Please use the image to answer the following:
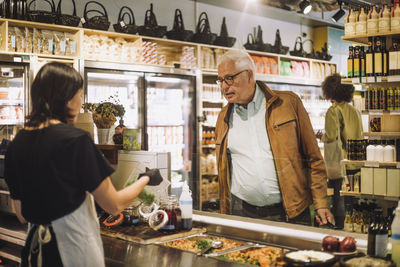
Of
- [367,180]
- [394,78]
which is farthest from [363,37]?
[367,180]

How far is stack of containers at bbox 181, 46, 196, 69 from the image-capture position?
23.6ft

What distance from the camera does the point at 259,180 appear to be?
316cm

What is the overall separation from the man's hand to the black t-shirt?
4.44 ft

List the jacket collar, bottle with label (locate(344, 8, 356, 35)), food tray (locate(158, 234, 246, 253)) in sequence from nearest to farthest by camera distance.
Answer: food tray (locate(158, 234, 246, 253)) < the jacket collar < bottle with label (locate(344, 8, 356, 35))

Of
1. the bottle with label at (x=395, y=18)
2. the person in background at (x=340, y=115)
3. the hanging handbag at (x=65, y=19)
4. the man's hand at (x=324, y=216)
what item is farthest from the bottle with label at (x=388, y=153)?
the hanging handbag at (x=65, y=19)

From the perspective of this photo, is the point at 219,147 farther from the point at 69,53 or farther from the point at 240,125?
the point at 69,53

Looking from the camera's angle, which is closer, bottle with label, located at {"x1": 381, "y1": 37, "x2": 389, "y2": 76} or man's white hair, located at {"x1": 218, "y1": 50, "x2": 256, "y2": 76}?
man's white hair, located at {"x1": 218, "y1": 50, "x2": 256, "y2": 76}

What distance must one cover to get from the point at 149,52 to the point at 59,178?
510 cm

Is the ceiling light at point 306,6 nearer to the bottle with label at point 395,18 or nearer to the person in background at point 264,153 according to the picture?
the bottle with label at point 395,18

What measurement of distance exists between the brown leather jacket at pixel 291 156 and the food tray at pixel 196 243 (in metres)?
0.38

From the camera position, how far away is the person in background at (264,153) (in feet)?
9.83

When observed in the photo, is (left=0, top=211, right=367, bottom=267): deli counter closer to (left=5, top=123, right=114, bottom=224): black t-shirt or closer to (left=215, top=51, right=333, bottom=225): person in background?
(left=215, top=51, right=333, bottom=225): person in background

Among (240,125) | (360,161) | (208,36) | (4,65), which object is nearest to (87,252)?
(240,125)

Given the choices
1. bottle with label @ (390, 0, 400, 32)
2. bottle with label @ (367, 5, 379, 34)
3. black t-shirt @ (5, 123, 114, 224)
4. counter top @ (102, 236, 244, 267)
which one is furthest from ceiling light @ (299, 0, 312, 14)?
black t-shirt @ (5, 123, 114, 224)
